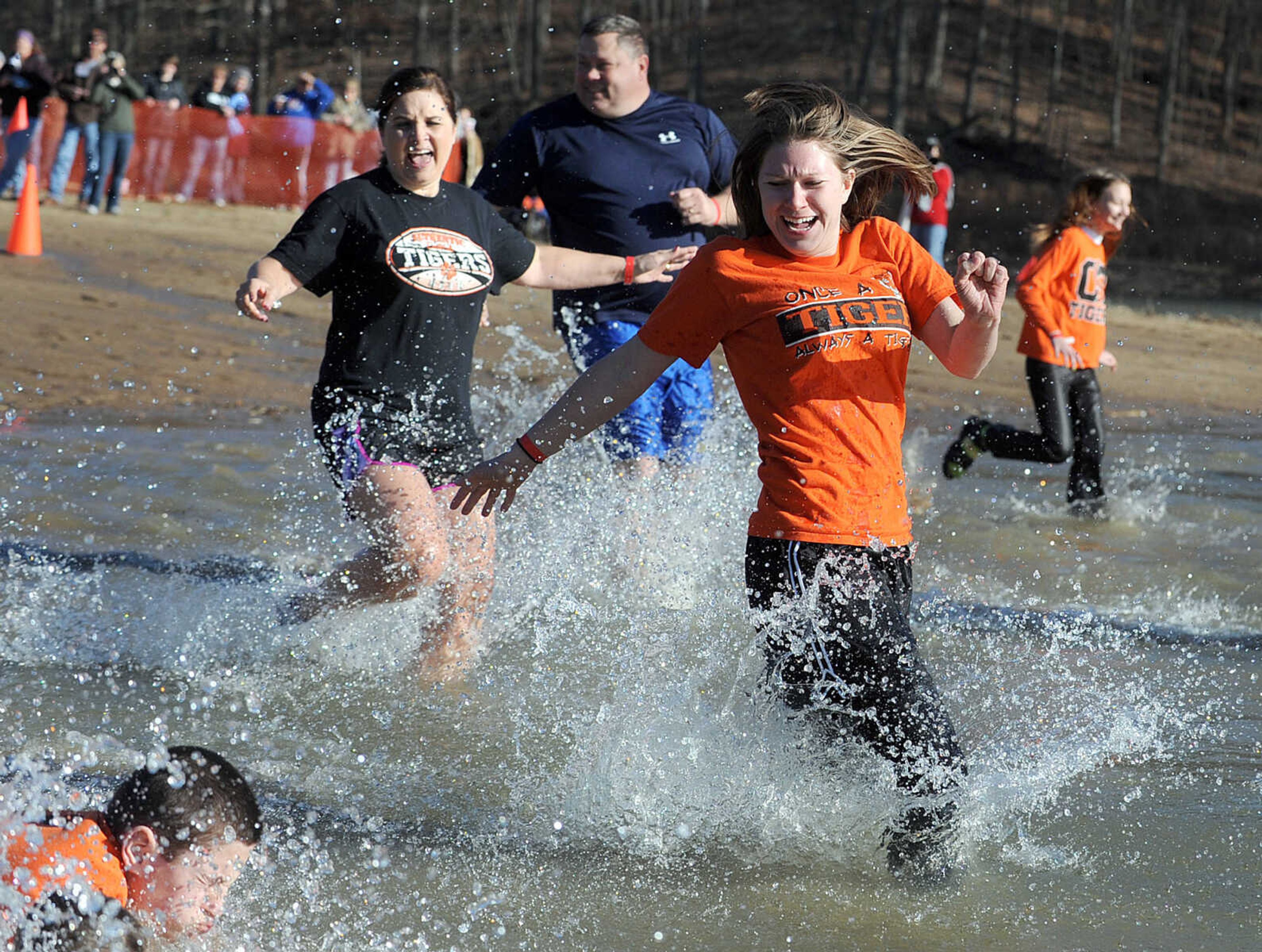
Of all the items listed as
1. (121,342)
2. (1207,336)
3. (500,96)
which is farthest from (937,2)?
(121,342)

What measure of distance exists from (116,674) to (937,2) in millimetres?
42047

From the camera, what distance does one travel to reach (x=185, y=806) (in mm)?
2559

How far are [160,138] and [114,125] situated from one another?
382cm

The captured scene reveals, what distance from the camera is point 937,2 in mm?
42844

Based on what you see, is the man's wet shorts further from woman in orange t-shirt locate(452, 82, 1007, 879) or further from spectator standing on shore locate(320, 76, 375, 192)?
spectator standing on shore locate(320, 76, 375, 192)

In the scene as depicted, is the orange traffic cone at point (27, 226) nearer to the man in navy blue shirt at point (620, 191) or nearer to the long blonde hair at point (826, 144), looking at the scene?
the man in navy blue shirt at point (620, 191)

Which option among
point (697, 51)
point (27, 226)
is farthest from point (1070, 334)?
point (697, 51)

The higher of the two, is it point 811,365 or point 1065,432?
point 811,365

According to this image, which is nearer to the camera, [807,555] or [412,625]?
[807,555]

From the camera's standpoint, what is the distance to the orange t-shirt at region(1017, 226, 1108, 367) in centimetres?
696

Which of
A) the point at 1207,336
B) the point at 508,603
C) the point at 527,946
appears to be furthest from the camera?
the point at 1207,336

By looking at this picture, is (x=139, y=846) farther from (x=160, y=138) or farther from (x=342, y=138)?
(x=342, y=138)

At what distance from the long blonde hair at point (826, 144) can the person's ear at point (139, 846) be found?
6.20 feet

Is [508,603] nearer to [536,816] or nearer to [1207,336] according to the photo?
[536,816]
